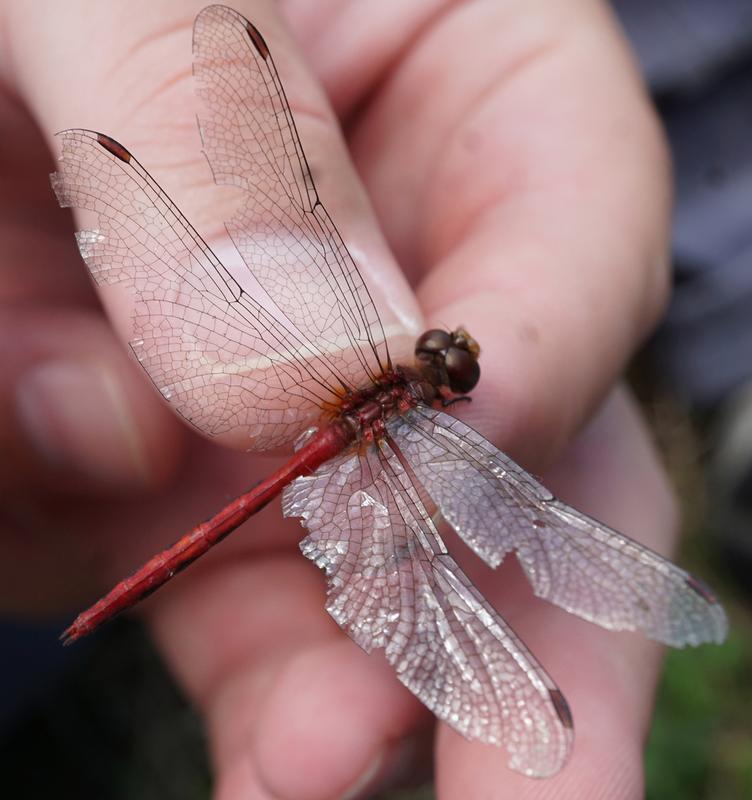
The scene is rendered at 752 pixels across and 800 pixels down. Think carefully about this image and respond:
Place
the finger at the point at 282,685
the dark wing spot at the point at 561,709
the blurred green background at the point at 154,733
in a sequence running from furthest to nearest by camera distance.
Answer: the blurred green background at the point at 154,733, the finger at the point at 282,685, the dark wing spot at the point at 561,709

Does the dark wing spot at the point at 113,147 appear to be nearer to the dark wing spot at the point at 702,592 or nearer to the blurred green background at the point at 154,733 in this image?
the dark wing spot at the point at 702,592

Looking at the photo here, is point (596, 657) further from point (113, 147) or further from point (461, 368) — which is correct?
point (113, 147)

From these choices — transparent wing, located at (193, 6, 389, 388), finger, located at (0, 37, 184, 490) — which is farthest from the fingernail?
transparent wing, located at (193, 6, 389, 388)

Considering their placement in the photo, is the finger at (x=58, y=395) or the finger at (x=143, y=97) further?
the finger at (x=58, y=395)

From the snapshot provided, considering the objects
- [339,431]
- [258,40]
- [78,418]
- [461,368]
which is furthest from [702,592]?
[78,418]

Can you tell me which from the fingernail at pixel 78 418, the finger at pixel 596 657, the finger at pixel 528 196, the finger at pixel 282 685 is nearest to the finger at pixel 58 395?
the fingernail at pixel 78 418

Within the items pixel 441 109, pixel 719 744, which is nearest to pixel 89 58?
pixel 441 109

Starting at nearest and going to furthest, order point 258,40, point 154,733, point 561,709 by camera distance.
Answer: point 561,709 → point 258,40 → point 154,733

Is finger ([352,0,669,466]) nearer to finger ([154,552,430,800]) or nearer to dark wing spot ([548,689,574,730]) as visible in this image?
dark wing spot ([548,689,574,730])

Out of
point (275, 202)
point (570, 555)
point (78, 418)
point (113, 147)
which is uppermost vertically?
point (113, 147)
